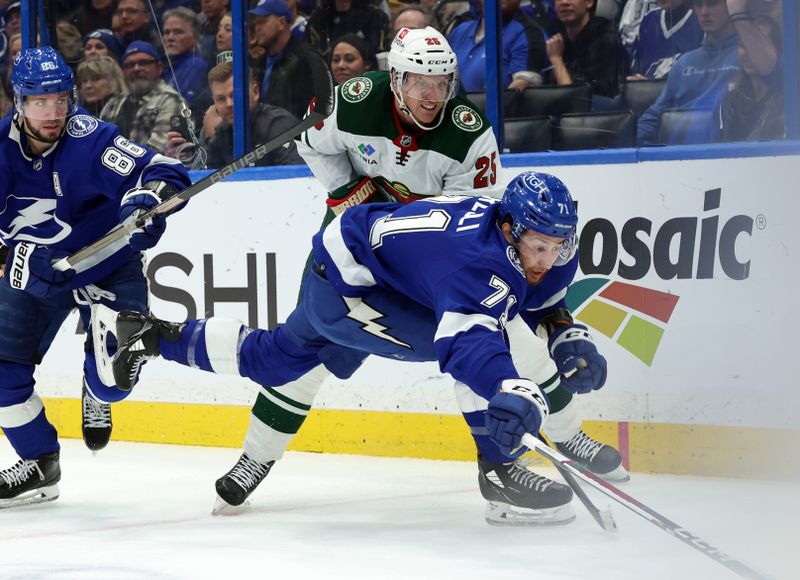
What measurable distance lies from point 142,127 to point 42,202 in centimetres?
170

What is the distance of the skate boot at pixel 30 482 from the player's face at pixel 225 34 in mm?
1951

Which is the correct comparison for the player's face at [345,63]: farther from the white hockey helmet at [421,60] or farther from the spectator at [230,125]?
the white hockey helmet at [421,60]

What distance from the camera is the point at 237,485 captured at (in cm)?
358

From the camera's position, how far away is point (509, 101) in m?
4.57

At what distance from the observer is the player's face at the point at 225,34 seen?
517 cm

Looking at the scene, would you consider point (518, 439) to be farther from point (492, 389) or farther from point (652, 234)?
point (652, 234)

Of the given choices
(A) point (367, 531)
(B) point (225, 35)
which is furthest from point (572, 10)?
(A) point (367, 531)

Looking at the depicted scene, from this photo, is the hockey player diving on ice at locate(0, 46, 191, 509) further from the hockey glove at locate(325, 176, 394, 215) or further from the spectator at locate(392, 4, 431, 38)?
the spectator at locate(392, 4, 431, 38)

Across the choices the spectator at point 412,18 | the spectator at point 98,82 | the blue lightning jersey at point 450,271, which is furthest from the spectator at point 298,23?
the blue lightning jersey at point 450,271

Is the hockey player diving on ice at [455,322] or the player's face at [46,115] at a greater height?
Answer: the player's face at [46,115]

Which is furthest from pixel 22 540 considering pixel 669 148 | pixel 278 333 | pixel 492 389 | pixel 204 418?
pixel 669 148

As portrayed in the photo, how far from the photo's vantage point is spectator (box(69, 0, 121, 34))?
5496 mm

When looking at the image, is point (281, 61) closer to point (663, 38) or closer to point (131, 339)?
point (663, 38)

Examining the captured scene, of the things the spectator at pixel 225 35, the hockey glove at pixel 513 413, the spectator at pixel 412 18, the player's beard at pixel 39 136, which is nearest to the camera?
the hockey glove at pixel 513 413
